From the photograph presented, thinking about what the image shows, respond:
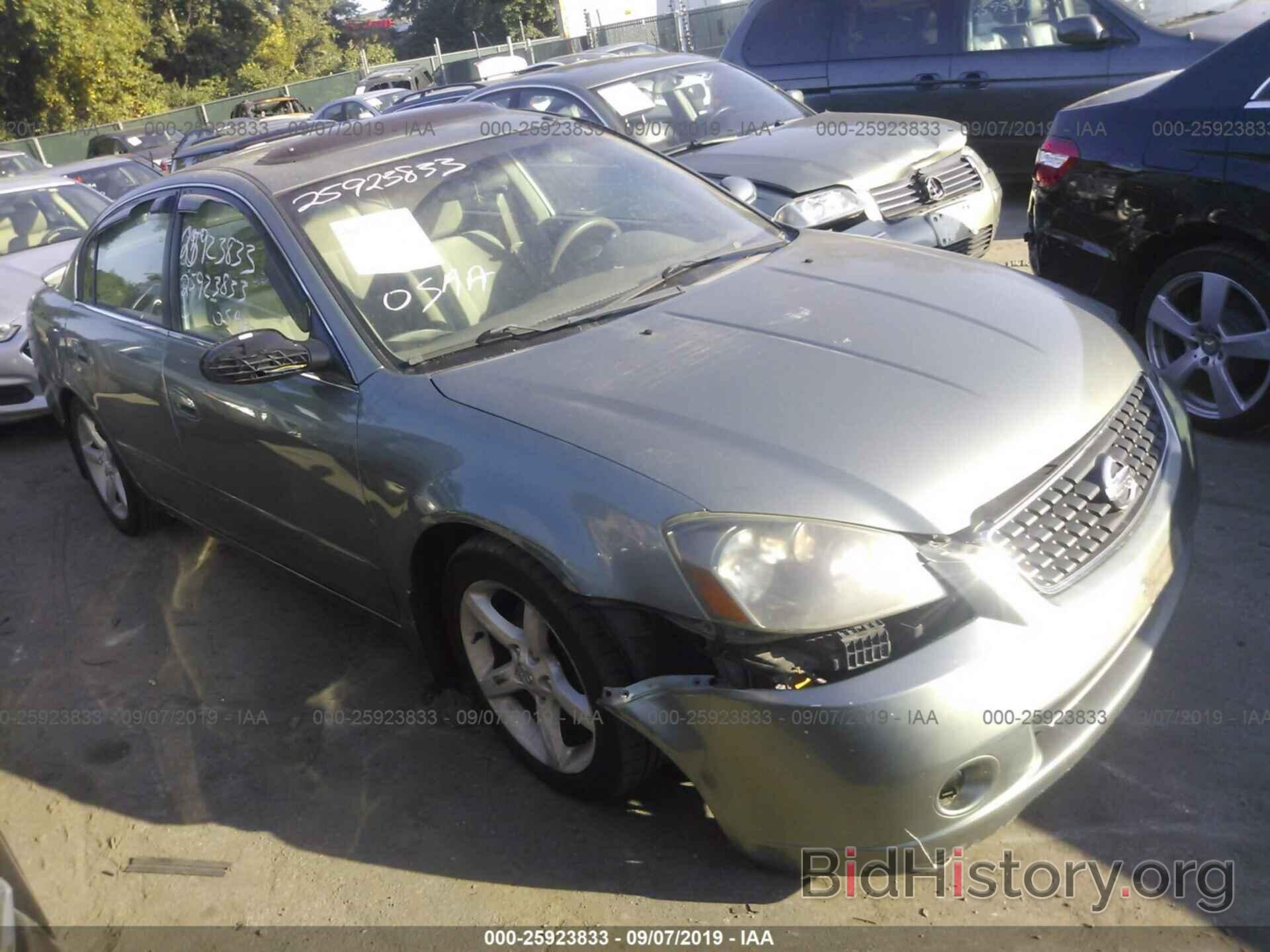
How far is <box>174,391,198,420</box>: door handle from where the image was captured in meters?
3.86

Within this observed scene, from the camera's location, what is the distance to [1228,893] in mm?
2477

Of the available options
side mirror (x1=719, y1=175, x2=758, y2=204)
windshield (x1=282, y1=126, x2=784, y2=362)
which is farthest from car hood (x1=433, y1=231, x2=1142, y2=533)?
side mirror (x1=719, y1=175, x2=758, y2=204)

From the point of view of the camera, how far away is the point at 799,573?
7.63 ft

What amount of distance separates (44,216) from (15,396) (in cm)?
242

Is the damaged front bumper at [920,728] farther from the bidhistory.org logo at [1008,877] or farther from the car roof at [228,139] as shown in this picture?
the car roof at [228,139]

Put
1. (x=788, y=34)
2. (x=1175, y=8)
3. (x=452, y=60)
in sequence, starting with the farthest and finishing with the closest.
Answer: (x=452, y=60), (x=788, y=34), (x=1175, y=8)

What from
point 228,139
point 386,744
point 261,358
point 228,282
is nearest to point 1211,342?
point 386,744

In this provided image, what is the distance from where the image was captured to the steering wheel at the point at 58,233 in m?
8.54

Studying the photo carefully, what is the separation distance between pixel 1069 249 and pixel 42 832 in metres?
4.36

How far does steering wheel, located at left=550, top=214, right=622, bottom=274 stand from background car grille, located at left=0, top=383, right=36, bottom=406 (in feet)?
15.8

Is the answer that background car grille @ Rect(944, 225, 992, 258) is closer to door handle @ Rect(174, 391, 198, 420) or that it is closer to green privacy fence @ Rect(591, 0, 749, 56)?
door handle @ Rect(174, 391, 198, 420)

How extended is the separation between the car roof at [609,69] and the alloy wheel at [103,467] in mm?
3653

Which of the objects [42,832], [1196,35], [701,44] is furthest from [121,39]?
[42,832]

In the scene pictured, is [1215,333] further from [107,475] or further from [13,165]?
[13,165]
